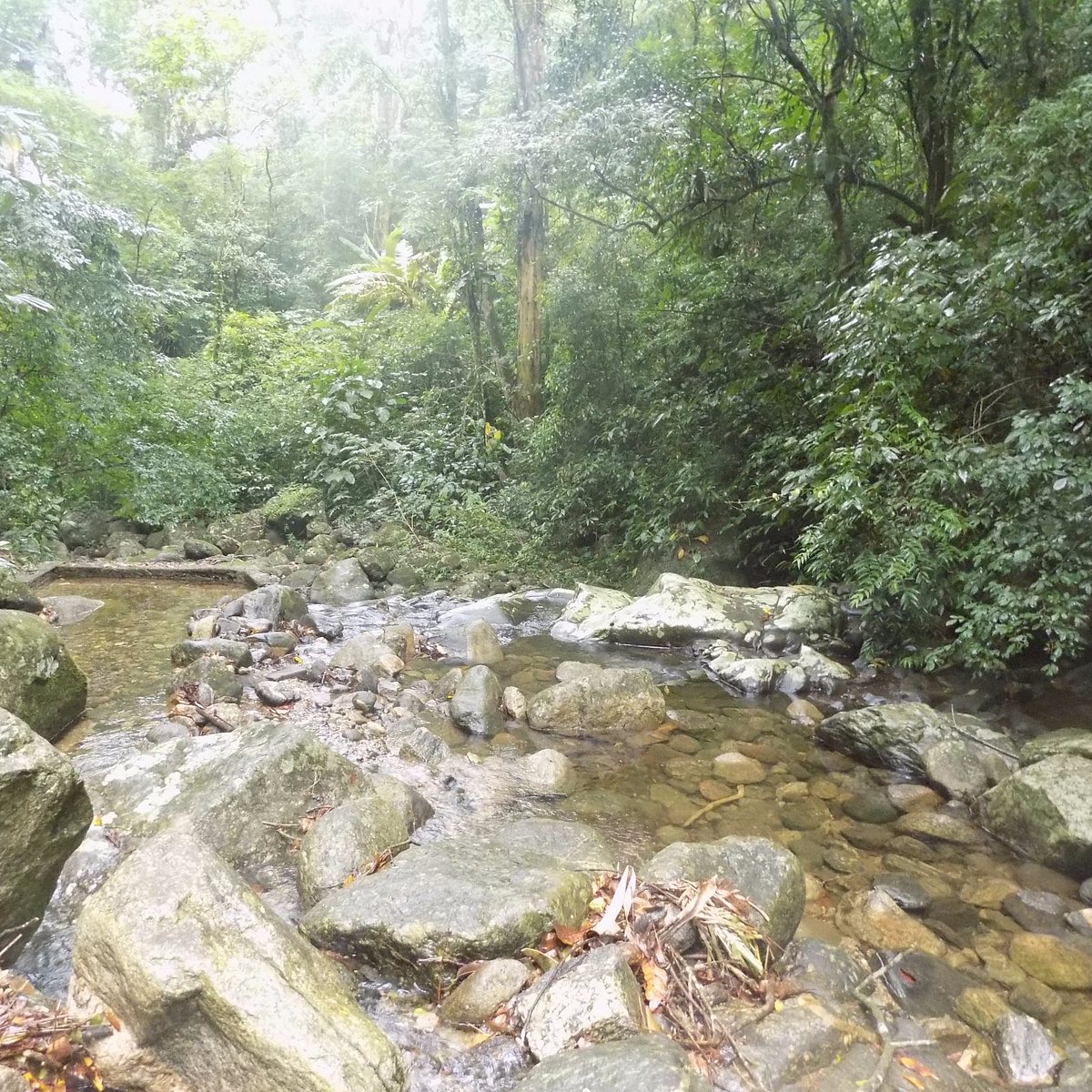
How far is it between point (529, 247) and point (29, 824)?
1171 cm

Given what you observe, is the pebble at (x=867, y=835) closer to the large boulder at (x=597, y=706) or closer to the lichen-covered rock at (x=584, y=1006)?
the large boulder at (x=597, y=706)

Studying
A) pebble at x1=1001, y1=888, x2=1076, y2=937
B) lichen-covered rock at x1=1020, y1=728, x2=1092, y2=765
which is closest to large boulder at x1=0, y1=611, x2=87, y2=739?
pebble at x1=1001, y1=888, x2=1076, y2=937

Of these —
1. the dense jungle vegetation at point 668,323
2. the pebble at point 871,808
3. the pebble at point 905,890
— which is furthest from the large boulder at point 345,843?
the dense jungle vegetation at point 668,323

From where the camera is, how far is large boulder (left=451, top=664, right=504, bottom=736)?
5242 millimetres

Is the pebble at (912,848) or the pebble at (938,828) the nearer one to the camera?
the pebble at (912,848)

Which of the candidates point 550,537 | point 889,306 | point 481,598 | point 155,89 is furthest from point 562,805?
point 155,89

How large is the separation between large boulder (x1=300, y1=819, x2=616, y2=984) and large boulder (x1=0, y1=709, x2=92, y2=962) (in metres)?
0.97

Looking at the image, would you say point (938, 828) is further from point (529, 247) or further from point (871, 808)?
point (529, 247)

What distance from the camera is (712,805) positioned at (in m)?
4.35

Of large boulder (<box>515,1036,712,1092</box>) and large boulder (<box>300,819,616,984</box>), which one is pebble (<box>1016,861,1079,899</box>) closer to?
large boulder (<box>300,819,616,984</box>)

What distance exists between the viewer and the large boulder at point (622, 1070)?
6.27 feet

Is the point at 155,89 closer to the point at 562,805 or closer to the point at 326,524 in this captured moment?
the point at 326,524

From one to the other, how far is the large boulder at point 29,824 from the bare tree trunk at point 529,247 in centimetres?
1055

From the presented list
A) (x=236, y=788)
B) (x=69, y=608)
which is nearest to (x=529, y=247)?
(x=69, y=608)
